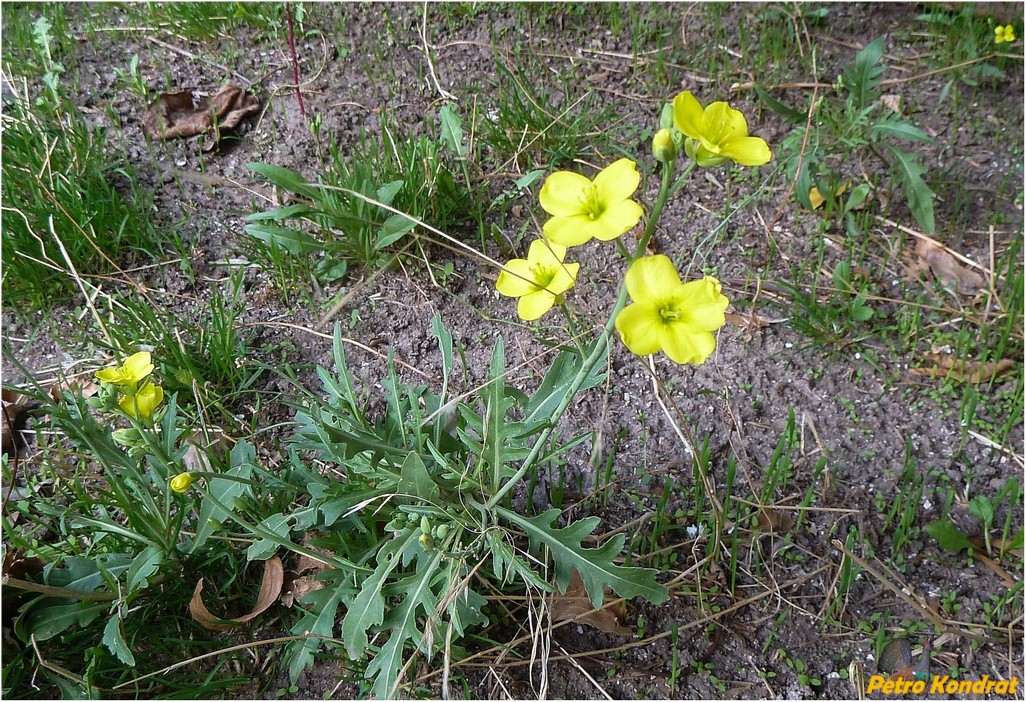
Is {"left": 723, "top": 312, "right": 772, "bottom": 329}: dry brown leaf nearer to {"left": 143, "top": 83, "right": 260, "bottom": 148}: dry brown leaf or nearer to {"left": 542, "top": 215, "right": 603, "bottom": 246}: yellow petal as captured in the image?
{"left": 542, "top": 215, "right": 603, "bottom": 246}: yellow petal

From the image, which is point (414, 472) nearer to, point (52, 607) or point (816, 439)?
point (52, 607)

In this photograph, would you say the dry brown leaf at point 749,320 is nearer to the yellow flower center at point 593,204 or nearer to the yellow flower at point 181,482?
the yellow flower center at point 593,204

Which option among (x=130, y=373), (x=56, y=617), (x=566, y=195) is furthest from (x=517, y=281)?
(x=56, y=617)

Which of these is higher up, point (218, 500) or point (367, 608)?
point (218, 500)

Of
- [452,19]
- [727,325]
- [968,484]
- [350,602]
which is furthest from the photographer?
[452,19]

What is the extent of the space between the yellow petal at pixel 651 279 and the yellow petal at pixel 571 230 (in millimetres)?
87

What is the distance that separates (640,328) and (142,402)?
1.03m

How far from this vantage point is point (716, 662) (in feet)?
5.47

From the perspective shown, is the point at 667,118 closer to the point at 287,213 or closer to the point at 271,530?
the point at 271,530

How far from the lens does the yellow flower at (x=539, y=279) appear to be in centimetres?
136

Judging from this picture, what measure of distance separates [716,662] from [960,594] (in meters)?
0.63

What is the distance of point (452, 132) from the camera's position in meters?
2.58

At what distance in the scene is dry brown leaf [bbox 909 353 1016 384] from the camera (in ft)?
6.82

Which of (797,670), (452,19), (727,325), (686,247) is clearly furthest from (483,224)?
(797,670)
